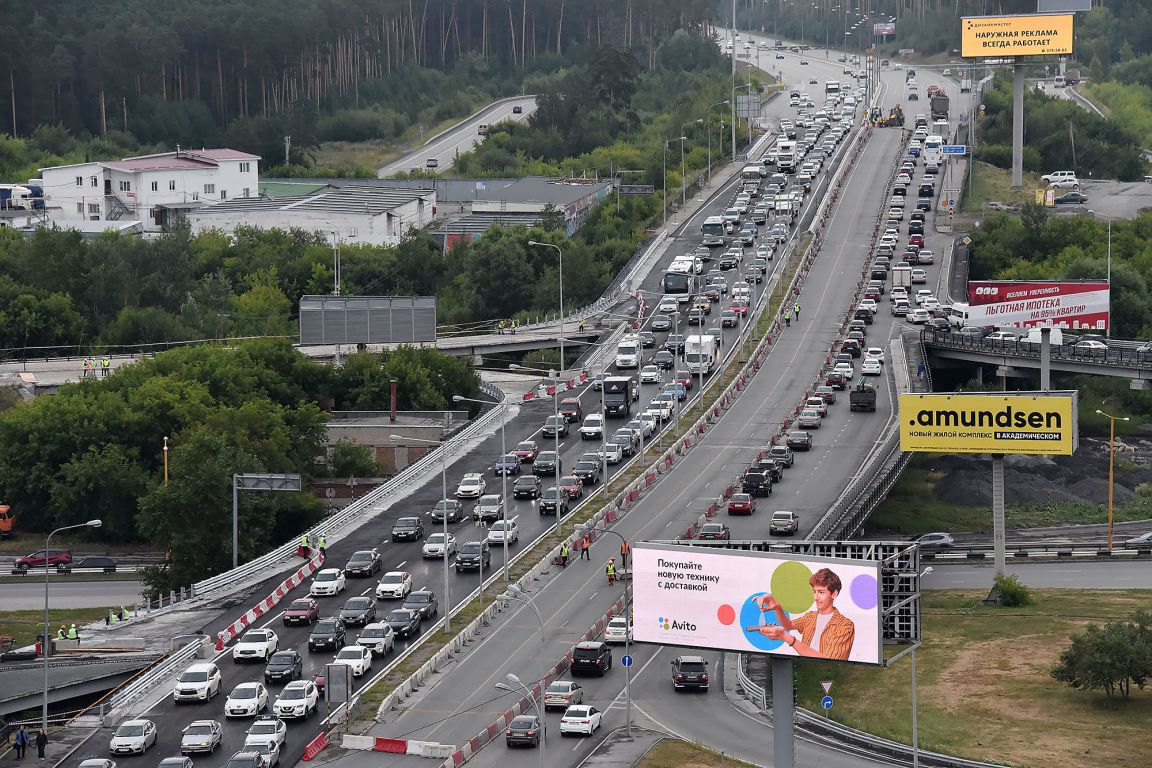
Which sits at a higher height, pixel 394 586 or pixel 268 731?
pixel 394 586

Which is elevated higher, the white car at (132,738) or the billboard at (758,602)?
the billboard at (758,602)

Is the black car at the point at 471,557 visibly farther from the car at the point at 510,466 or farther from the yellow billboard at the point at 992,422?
the yellow billboard at the point at 992,422

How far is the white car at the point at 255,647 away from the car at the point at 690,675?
1462 centimetres

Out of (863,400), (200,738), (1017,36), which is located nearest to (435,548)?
(200,738)

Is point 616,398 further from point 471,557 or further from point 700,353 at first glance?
point 471,557

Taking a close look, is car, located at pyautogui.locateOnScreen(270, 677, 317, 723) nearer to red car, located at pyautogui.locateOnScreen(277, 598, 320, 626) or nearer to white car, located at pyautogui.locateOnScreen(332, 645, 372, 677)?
white car, located at pyautogui.locateOnScreen(332, 645, 372, 677)

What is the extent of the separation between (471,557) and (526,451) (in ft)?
60.9

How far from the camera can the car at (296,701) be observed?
64.6 m

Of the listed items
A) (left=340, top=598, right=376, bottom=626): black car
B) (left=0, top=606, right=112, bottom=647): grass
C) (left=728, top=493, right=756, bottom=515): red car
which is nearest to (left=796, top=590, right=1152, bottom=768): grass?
(left=728, top=493, right=756, bottom=515): red car

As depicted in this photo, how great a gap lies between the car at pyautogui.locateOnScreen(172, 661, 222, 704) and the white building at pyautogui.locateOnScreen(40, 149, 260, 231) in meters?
117

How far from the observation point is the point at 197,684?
221ft

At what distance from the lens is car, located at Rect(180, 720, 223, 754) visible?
61.5 metres

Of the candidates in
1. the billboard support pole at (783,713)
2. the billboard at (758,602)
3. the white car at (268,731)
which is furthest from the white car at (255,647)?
the billboard support pole at (783,713)

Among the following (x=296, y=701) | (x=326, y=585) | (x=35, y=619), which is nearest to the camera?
(x=296, y=701)
